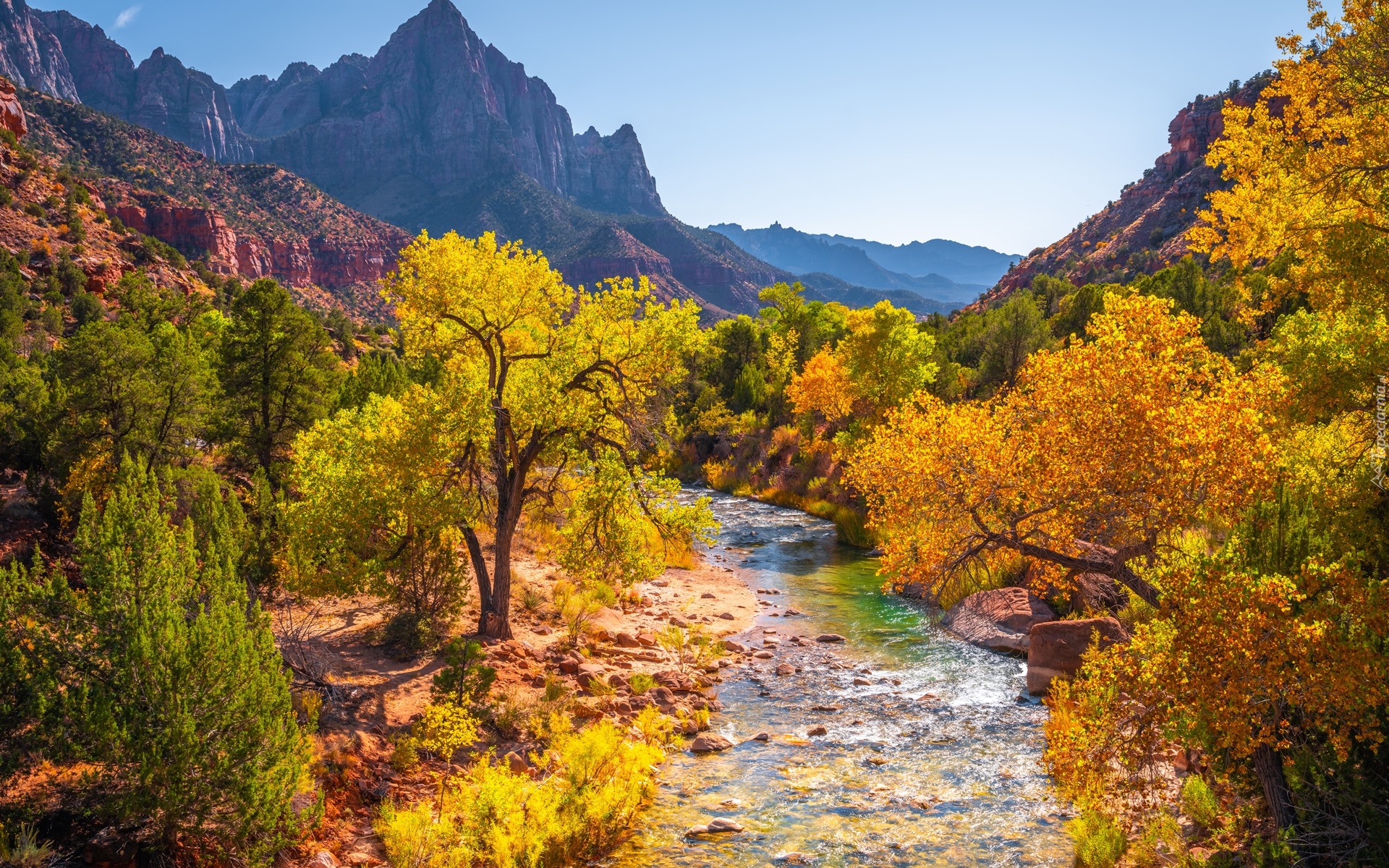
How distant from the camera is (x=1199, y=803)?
954 centimetres

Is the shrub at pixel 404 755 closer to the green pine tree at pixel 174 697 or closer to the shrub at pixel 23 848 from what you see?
the green pine tree at pixel 174 697

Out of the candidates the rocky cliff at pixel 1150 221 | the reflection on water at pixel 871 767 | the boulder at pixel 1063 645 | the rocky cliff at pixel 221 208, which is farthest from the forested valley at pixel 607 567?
the rocky cliff at pixel 1150 221

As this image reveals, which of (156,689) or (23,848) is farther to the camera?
(156,689)

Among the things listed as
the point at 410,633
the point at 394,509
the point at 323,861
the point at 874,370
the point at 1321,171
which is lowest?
the point at 323,861

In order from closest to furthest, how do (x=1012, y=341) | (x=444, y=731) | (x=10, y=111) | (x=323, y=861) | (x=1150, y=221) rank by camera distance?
1. (x=323, y=861)
2. (x=444, y=731)
3. (x=1012, y=341)
4. (x=10, y=111)
5. (x=1150, y=221)

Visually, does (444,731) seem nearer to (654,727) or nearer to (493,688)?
(493,688)

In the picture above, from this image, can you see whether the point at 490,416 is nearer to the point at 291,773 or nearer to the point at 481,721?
the point at 481,721

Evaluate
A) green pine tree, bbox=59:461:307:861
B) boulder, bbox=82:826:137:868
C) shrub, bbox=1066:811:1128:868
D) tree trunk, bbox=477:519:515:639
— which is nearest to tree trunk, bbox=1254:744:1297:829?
shrub, bbox=1066:811:1128:868

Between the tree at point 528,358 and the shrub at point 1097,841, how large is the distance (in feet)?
35.3

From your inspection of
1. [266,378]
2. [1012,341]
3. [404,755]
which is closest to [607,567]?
[404,755]

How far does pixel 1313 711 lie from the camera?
24.7 ft

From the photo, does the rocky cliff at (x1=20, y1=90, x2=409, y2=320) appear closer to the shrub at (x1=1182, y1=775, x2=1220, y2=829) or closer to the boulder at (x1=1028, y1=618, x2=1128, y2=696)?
the boulder at (x1=1028, y1=618, x2=1128, y2=696)

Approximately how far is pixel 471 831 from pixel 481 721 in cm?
365

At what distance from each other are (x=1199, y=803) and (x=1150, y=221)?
416ft
